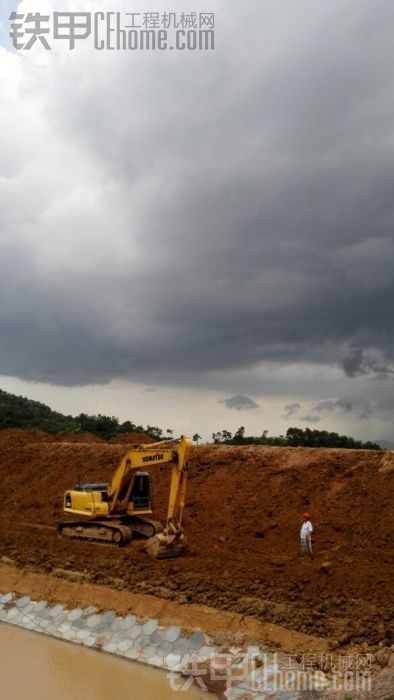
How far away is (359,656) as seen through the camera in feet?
32.2

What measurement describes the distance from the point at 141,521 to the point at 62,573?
3.14 m

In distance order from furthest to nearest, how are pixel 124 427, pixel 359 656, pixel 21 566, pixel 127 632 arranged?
pixel 124 427 → pixel 21 566 → pixel 127 632 → pixel 359 656

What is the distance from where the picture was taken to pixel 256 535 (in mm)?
19375

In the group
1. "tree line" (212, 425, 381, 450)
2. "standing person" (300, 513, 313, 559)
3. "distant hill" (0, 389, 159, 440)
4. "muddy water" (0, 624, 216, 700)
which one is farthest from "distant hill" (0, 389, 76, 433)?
"muddy water" (0, 624, 216, 700)

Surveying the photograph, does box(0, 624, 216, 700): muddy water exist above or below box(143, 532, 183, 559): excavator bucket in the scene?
below

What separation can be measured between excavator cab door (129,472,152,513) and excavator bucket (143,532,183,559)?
2263 millimetres

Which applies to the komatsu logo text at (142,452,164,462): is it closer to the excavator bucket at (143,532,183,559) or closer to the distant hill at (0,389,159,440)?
the excavator bucket at (143,532,183,559)

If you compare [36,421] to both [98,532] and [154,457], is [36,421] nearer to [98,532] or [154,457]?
[98,532]

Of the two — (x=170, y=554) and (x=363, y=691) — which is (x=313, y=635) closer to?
(x=363, y=691)

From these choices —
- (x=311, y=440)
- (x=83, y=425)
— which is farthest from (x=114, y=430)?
(x=311, y=440)

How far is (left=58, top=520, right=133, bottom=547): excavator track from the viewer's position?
55.3 ft

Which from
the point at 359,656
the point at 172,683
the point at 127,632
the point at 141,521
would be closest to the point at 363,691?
the point at 359,656

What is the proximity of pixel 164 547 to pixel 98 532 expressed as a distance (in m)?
3.13

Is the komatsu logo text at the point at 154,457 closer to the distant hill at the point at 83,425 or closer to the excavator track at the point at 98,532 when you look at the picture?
the excavator track at the point at 98,532
